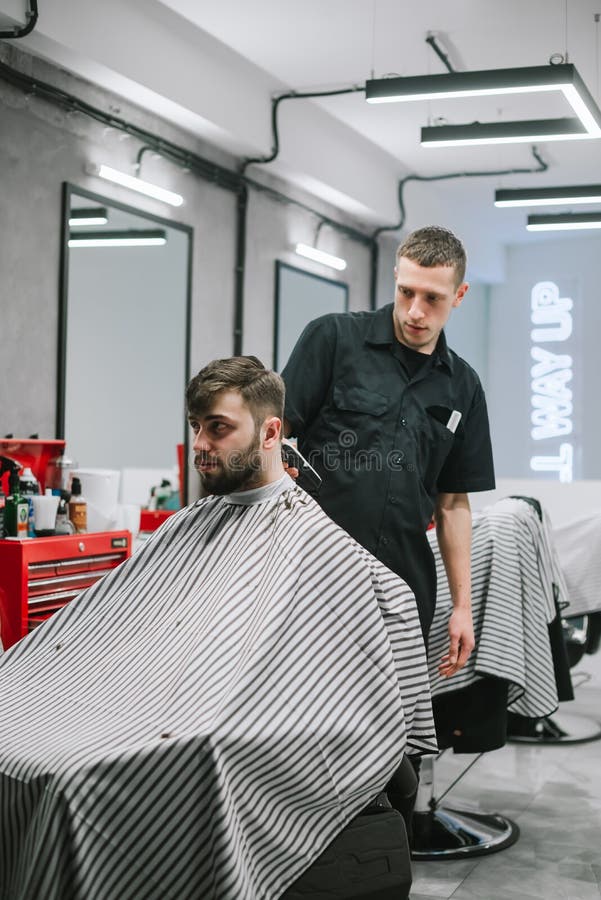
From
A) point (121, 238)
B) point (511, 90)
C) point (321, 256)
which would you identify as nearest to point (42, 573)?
point (121, 238)

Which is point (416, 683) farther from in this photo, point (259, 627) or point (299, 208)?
point (299, 208)

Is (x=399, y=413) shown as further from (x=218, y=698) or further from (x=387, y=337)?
(x=218, y=698)

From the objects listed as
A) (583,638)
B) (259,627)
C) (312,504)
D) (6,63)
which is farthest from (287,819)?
(6,63)

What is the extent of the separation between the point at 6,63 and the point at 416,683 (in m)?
3.17

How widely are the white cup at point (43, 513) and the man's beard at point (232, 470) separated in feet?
5.31

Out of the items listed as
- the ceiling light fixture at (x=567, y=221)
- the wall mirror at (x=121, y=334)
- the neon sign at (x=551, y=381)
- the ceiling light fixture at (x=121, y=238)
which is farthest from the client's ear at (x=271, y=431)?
the neon sign at (x=551, y=381)

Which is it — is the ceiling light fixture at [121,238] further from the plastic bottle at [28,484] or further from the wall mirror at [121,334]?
the plastic bottle at [28,484]

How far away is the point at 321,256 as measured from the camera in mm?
6434

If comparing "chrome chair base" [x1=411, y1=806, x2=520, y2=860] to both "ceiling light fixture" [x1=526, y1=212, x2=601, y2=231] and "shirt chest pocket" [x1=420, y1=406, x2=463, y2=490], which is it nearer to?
"shirt chest pocket" [x1=420, y1=406, x2=463, y2=490]

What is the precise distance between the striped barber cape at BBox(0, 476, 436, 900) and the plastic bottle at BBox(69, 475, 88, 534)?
1639mm

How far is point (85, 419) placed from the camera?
476 centimetres

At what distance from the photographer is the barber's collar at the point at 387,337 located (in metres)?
2.09

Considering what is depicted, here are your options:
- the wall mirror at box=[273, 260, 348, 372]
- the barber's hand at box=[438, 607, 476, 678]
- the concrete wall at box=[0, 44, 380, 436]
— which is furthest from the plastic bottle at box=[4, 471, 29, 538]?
the wall mirror at box=[273, 260, 348, 372]

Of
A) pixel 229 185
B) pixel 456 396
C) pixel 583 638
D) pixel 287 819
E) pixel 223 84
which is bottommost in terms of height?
pixel 583 638
